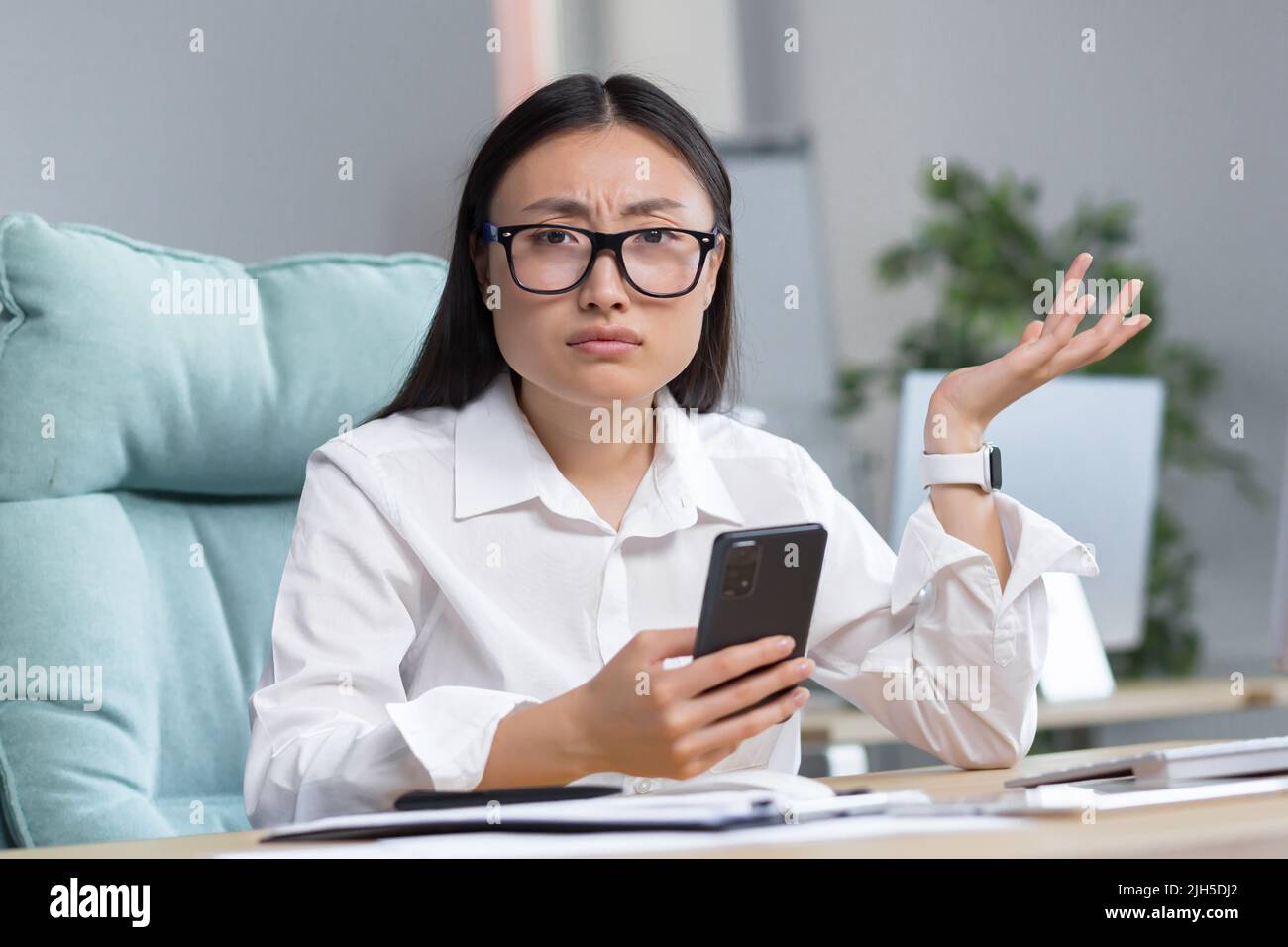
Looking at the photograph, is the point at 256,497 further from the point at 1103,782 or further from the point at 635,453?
the point at 1103,782

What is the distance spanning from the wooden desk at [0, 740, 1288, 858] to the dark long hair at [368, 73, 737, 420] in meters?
0.63

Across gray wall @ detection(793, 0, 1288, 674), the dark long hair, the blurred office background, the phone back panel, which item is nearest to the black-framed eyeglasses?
the dark long hair

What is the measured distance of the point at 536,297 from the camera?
1187mm

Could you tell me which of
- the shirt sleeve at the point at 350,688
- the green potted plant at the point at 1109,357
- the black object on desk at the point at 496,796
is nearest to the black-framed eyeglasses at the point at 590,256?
the shirt sleeve at the point at 350,688

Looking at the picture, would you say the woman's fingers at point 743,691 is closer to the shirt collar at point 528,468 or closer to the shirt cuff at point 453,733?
the shirt cuff at point 453,733

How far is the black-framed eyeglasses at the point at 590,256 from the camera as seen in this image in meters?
1.18

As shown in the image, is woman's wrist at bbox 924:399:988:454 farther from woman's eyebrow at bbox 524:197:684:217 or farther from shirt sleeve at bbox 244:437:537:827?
shirt sleeve at bbox 244:437:537:827

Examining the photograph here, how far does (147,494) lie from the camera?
1468mm

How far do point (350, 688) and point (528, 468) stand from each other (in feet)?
0.97

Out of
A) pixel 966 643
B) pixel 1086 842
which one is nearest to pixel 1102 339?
pixel 966 643

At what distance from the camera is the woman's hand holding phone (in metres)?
0.83

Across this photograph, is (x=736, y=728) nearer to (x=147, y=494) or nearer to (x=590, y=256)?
(x=590, y=256)

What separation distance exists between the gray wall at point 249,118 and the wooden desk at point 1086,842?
4.44 ft
